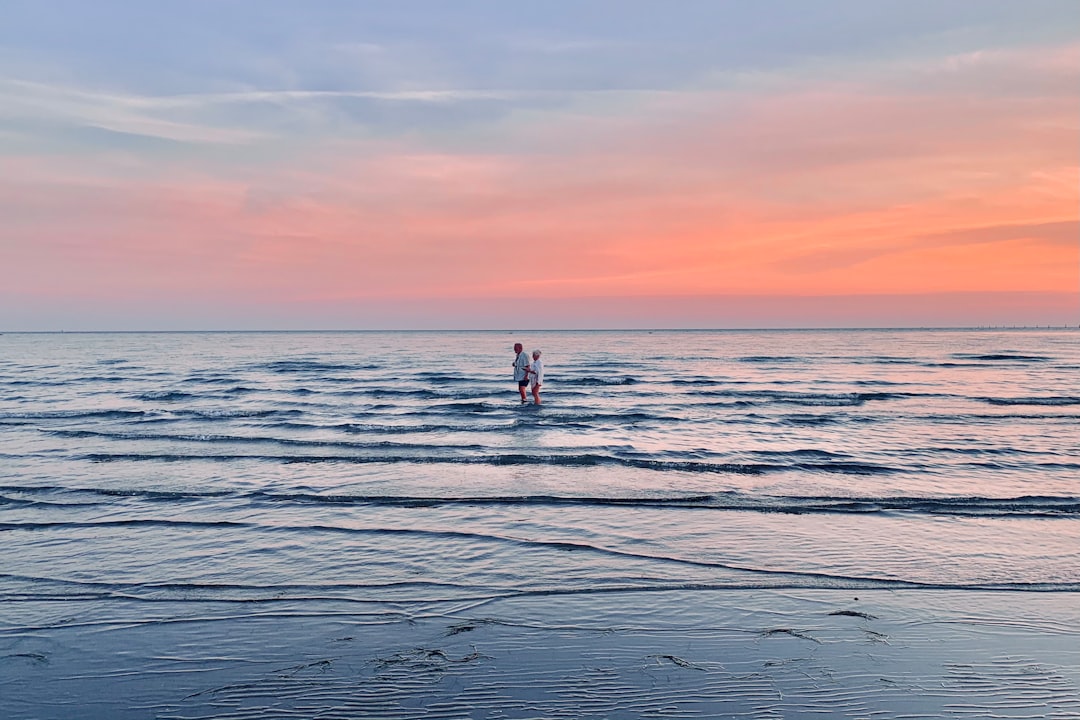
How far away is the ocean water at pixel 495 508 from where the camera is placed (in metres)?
6.95

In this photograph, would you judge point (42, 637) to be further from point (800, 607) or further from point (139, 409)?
point (139, 409)

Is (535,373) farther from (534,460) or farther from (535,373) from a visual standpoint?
(534,460)

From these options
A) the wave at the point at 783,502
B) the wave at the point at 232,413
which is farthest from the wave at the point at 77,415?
the wave at the point at 783,502

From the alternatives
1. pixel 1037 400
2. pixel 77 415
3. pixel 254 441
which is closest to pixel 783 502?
pixel 254 441

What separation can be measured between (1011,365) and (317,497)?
53491mm

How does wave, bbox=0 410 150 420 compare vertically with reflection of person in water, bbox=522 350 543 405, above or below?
below

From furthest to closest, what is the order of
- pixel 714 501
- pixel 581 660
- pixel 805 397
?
pixel 805 397 < pixel 714 501 < pixel 581 660

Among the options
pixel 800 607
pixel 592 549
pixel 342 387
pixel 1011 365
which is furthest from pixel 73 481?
pixel 1011 365

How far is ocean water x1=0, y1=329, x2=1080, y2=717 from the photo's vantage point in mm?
6953

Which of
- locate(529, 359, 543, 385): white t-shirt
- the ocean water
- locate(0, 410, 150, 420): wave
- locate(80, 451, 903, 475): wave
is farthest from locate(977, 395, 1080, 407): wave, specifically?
locate(0, 410, 150, 420): wave

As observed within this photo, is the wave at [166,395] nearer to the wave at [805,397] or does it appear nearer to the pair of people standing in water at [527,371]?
the pair of people standing in water at [527,371]

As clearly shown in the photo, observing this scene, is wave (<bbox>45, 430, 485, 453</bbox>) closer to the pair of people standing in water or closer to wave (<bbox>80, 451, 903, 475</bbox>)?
wave (<bbox>80, 451, 903, 475</bbox>)

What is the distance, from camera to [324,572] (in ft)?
24.6

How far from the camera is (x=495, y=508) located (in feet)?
34.5
